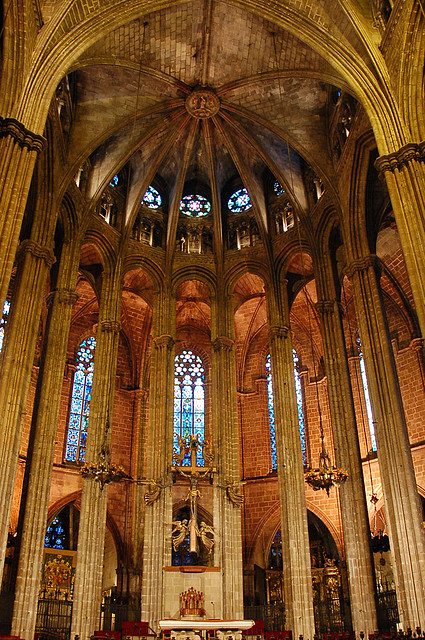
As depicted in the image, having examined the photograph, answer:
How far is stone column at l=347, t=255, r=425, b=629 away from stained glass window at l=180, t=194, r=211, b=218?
9477 millimetres

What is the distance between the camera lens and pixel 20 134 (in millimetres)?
14664

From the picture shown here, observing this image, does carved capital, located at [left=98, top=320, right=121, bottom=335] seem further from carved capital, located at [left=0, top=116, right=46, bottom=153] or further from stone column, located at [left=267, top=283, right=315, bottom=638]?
carved capital, located at [left=0, top=116, right=46, bottom=153]

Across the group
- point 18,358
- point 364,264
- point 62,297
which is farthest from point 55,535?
point 364,264

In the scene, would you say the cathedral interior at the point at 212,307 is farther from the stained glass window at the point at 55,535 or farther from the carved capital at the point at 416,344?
the carved capital at the point at 416,344

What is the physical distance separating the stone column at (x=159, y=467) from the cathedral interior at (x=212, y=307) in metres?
0.07

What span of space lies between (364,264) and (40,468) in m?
11.0

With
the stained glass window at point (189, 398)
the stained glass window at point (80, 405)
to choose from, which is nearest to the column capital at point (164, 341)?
the stained glass window at point (189, 398)

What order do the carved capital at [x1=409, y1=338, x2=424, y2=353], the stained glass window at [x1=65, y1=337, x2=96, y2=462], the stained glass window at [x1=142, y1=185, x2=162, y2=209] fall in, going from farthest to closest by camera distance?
the stained glass window at [x1=142, y1=185, x2=162, y2=209]
the stained glass window at [x1=65, y1=337, x2=96, y2=462]
the carved capital at [x1=409, y1=338, x2=424, y2=353]

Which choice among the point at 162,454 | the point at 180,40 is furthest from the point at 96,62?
the point at 162,454

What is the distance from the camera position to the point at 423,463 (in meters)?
22.2

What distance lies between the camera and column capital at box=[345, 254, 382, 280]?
18781 mm

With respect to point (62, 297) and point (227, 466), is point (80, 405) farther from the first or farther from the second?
point (227, 466)

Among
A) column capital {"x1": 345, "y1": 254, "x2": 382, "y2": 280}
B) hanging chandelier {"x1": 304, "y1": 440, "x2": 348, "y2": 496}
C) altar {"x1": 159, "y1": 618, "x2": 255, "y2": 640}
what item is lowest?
altar {"x1": 159, "y1": 618, "x2": 255, "y2": 640}

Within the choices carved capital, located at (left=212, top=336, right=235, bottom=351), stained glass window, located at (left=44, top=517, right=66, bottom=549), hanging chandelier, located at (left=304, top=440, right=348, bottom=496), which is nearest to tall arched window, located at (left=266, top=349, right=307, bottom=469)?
carved capital, located at (left=212, top=336, right=235, bottom=351)
